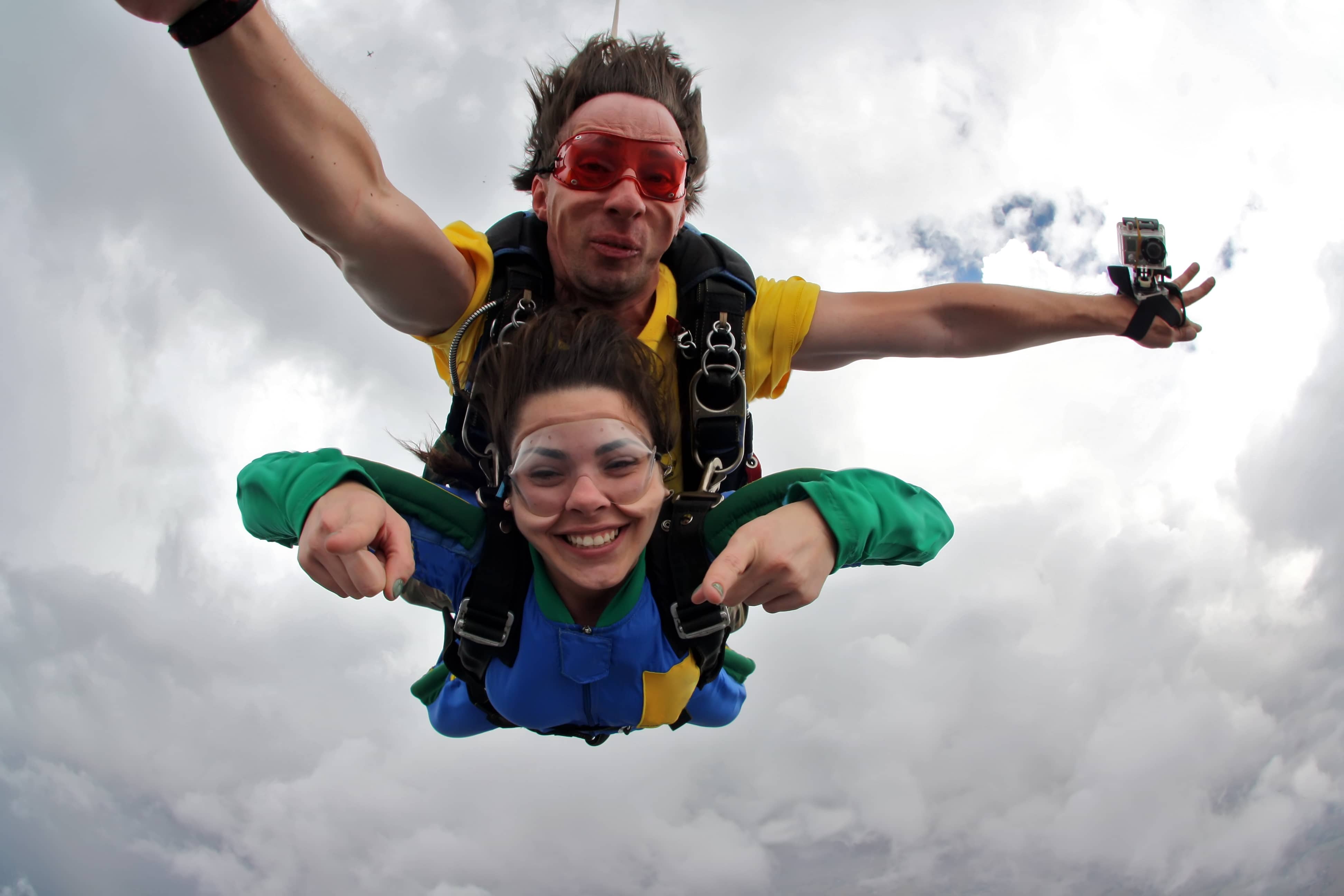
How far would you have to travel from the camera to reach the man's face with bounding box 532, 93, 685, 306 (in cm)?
390

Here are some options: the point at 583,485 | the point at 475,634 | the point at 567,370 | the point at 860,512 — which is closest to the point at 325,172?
the point at 567,370

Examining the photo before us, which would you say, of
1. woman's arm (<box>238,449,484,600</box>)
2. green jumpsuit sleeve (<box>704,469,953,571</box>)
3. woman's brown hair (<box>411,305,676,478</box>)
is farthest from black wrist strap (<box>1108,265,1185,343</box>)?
woman's arm (<box>238,449,484,600</box>)

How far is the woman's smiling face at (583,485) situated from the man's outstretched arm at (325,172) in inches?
36.5

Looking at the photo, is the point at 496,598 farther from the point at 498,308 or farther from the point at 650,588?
the point at 498,308

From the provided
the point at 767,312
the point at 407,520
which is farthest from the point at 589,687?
the point at 767,312

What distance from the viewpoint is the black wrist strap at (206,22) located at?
2.38 meters

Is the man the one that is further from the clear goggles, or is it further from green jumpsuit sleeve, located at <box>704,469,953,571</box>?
the clear goggles

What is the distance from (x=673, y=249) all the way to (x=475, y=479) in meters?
1.55

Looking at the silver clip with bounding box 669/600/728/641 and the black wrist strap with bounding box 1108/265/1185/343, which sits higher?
the black wrist strap with bounding box 1108/265/1185/343

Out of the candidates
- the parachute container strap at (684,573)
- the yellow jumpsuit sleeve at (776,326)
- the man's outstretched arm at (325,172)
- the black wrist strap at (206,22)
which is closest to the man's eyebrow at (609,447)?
the parachute container strap at (684,573)

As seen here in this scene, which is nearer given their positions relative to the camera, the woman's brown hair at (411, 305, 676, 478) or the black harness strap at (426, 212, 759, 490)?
the woman's brown hair at (411, 305, 676, 478)

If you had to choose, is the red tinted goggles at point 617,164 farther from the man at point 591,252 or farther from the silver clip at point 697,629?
the silver clip at point 697,629

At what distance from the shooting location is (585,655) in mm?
3197

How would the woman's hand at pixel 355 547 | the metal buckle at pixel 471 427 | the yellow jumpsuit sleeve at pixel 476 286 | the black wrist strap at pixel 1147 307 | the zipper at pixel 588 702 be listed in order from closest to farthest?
the woman's hand at pixel 355 547, the zipper at pixel 588 702, the metal buckle at pixel 471 427, the yellow jumpsuit sleeve at pixel 476 286, the black wrist strap at pixel 1147 307
